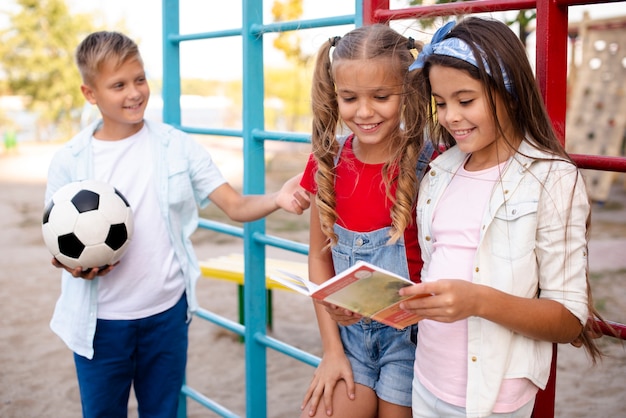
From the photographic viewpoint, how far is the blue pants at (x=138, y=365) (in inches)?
95.3

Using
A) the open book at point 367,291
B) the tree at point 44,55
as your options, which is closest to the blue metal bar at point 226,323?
the open book at point 367,291

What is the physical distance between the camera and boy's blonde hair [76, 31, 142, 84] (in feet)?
7.93

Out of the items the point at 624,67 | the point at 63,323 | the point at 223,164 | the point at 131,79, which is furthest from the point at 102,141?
the point at 223,164

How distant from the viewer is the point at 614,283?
5258 millimetres

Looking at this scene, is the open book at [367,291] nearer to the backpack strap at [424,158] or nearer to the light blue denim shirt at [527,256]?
the light blue denim shirt at [527,256]

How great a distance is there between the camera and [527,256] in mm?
1539

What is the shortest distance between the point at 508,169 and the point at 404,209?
0.29 meters

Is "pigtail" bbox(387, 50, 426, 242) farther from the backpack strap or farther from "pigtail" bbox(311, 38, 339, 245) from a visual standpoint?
"pigtail" bbox(311, 38, 339, 245)

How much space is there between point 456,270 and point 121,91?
4.42ft

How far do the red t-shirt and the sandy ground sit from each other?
0.25m

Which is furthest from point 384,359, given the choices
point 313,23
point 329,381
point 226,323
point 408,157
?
point 226,323

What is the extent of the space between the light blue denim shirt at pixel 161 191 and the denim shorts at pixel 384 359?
0.85 meters

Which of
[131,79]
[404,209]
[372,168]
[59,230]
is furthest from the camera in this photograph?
[131,79]

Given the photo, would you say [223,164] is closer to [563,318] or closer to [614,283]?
[614,283]
